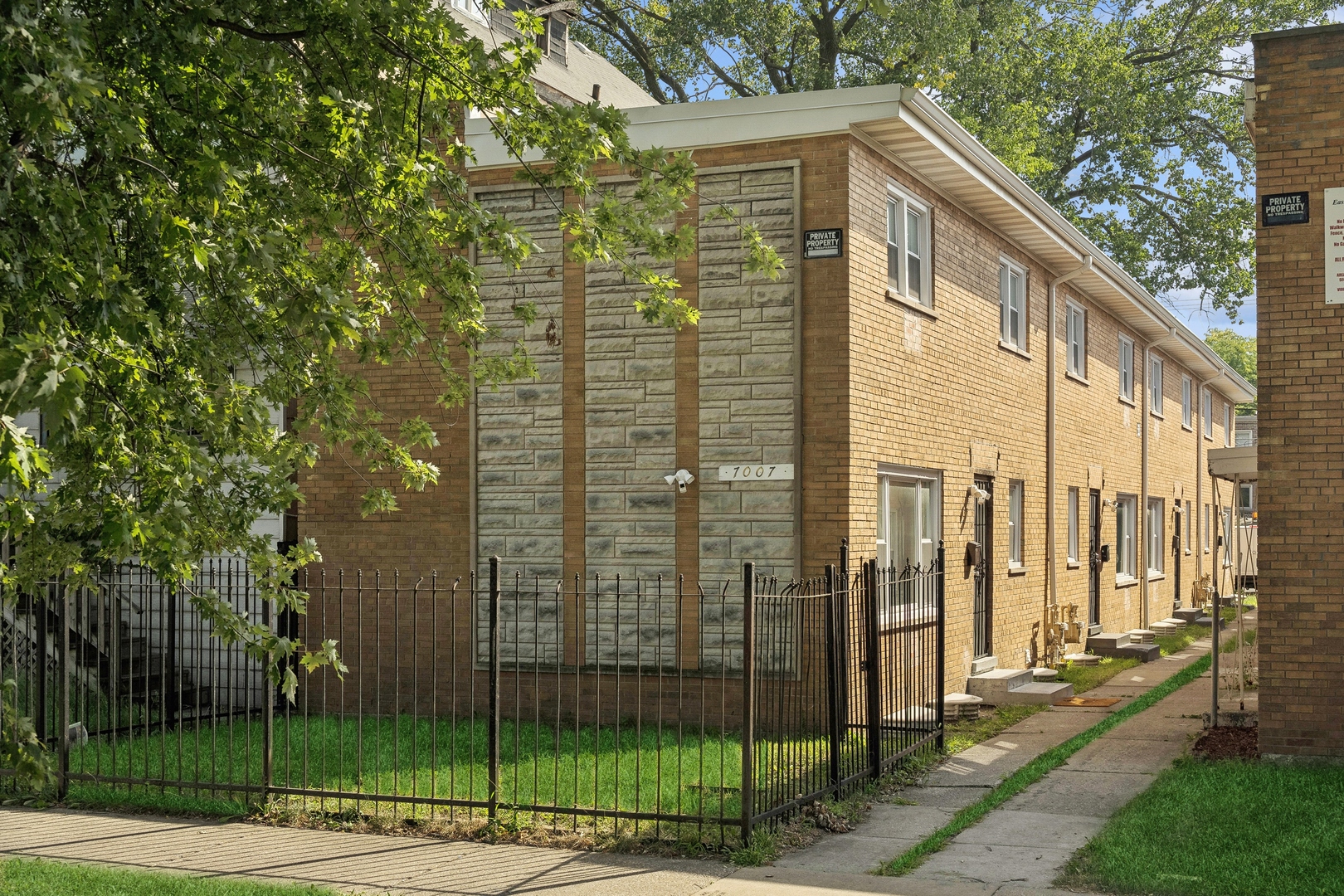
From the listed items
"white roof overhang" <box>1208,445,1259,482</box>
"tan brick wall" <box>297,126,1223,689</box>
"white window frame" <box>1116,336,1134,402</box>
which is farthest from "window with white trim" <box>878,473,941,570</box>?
"white window frame" <box>1116,336,1134,402</box>

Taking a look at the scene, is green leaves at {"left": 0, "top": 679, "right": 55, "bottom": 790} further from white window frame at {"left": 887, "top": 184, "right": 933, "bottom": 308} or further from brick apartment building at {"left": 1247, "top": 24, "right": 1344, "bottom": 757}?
white window frame at {"left": 887, "top": 184, "right": 933, "bottom": 308}

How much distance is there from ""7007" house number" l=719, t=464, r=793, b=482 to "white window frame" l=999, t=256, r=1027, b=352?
5.82 m

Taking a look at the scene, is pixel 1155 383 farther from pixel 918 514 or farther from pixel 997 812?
pixel 997 812

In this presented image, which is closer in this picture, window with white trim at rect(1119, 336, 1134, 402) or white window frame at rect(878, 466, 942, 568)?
white window frame at rect(878, 466, 942, 568)

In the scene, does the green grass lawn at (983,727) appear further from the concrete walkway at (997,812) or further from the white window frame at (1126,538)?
the white window frame at (1126,538)

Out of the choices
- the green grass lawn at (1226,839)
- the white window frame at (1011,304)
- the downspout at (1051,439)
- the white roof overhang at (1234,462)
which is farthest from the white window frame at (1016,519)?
the green grass lawn at (1226,839)

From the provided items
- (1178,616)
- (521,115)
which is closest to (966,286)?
(521,115)

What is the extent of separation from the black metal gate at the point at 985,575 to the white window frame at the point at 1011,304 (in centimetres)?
226

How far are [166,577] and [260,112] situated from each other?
2952mm

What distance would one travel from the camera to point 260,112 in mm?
7914

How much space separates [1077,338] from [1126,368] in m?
4.15

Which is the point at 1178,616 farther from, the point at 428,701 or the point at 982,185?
the point at 428,701

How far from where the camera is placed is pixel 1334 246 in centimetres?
1120

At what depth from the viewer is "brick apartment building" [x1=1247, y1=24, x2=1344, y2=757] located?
36.0 feet
